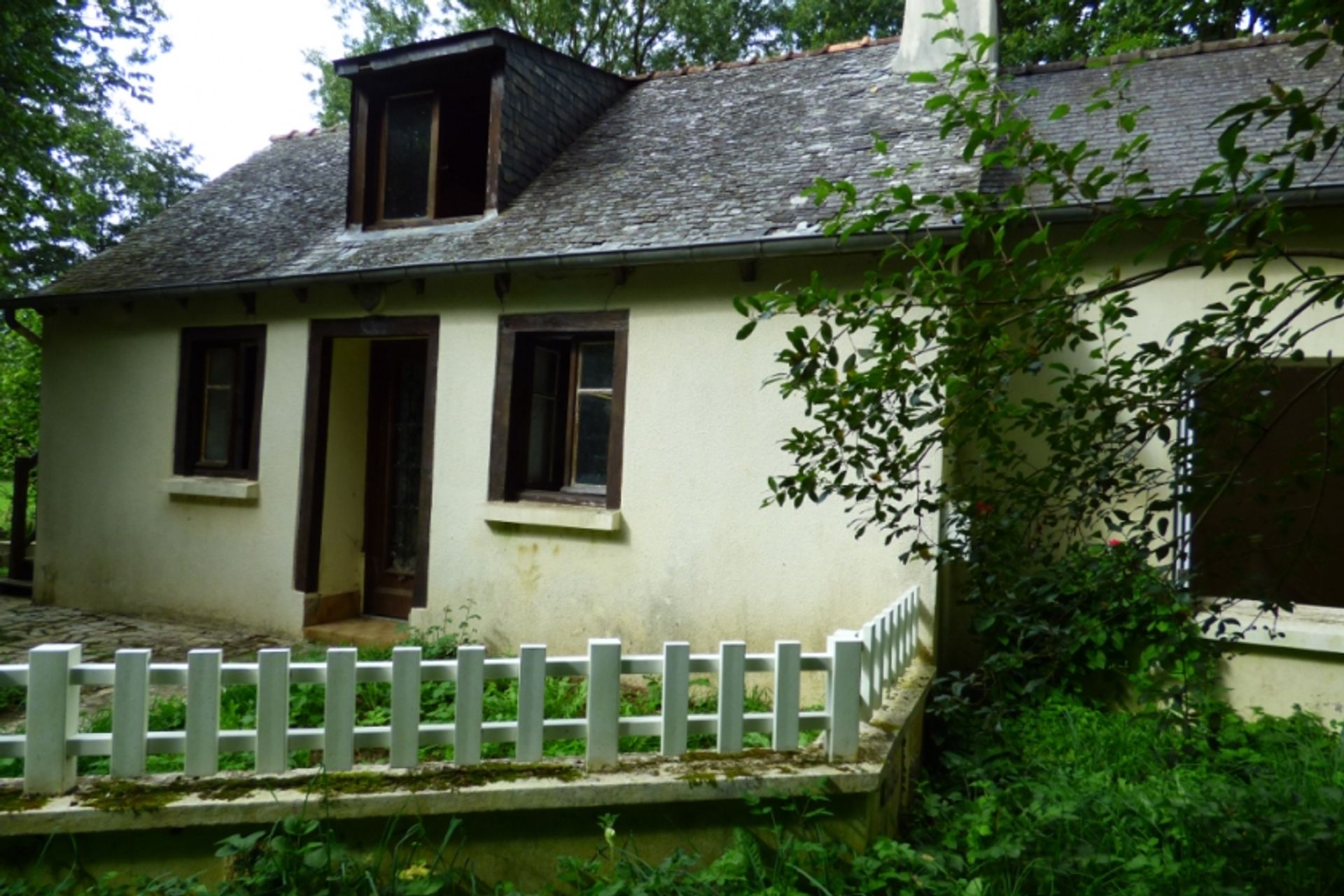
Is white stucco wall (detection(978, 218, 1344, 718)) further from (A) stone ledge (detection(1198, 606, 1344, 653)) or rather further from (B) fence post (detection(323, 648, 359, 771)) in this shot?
(B) fence post (detection(323, 648, 359, 771))

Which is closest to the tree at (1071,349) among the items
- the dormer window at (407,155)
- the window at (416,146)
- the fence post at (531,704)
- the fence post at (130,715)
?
the fence post at (531,704)

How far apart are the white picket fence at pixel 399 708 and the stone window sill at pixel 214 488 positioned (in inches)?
178

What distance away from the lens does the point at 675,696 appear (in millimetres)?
3096

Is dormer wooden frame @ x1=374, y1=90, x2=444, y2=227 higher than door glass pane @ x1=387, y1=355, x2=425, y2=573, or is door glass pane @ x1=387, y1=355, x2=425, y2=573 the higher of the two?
dormer wooden frame @ x1=374, y1=90, x2=444, y2=227

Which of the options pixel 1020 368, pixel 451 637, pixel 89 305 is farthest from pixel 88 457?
pixel 1020 368

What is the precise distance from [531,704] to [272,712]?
2.67 feet

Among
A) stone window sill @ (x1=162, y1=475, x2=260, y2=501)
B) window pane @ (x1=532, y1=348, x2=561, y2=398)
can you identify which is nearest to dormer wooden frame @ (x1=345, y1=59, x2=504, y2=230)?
window pane @ (x1=532, y1=348, x2=561, y2=398)

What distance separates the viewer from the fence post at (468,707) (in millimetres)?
2928

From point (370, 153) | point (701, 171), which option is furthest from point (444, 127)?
point (701, 171)

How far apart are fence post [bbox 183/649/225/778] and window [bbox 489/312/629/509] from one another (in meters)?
3.51

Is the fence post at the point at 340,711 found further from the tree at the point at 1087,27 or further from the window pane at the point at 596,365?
the tree at the point at 1087,27

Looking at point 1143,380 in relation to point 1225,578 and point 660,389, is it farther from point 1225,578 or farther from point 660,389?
point 1225,578

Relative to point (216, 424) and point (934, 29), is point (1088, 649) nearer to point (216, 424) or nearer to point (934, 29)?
point (934, 29)

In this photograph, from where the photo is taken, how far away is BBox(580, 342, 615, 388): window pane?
645 centimetres
